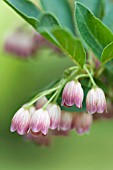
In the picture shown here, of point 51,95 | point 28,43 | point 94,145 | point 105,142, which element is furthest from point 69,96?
point 94,145

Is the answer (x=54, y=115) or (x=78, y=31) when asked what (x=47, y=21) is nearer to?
(x=78, y=31)

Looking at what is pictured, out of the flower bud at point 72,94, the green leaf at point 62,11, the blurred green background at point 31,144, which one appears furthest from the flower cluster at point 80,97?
the blurred green background at point 31,144

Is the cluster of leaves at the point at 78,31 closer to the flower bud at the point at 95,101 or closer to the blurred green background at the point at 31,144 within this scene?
the flower bud at the point at 95,101

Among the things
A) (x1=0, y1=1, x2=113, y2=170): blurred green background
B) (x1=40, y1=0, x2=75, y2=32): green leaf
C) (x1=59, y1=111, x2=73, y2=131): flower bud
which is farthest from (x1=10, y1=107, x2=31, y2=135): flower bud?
(x1=0, y1=1, x2=113, y2=170): blurred green background

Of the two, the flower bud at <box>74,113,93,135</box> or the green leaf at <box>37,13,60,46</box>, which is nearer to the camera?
the green leaf at <box>37,13,60,46</box>

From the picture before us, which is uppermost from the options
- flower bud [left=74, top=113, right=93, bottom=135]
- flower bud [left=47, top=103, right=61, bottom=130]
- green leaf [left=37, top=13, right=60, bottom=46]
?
green leaf [left=37, top=13, right=60, bottom=46]

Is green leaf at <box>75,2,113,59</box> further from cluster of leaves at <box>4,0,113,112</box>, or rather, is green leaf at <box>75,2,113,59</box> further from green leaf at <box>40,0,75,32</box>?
green leaf at <box>40,0,75,32</box>

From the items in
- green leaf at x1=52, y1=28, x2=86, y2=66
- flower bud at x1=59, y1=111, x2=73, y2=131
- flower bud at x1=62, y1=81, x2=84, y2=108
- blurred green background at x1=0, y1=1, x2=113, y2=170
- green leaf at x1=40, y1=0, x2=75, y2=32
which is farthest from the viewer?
blurred green background at x1=0, y1=1, x2=113, y2=170
